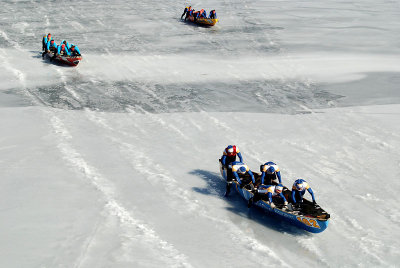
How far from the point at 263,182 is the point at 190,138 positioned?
5.61 metres

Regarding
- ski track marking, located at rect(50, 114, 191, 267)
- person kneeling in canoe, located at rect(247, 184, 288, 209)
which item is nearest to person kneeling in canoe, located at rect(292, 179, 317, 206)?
person kneeling in canoe, located at rect(247, 184, 288, 209)

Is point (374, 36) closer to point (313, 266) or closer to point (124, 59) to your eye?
point (124, 59)

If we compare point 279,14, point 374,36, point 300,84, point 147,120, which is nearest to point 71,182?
point 147,120

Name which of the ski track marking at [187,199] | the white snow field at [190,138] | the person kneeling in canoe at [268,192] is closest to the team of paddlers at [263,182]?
the person kneeling in canoe at [268,192]

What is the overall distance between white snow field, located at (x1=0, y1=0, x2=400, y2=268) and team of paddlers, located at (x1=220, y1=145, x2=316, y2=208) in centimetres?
66

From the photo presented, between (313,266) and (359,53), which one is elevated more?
(359,53)

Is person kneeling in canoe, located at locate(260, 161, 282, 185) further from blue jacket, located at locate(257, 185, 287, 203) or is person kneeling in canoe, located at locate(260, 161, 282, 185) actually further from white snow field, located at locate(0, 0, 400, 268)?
white snow field, located at locate(0, 0, 400, 268)

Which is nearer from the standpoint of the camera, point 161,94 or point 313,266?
point 313,266

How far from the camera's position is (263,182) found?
601 inches

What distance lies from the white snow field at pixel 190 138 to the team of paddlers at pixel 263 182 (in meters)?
0.66

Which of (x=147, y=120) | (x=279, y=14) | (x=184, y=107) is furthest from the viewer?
(x=279, y=14)

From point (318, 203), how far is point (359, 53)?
697 inches

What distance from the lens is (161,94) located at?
81.7ft

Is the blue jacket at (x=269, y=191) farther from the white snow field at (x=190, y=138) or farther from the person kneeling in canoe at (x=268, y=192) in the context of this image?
the white snow field at (x=190, y=138)
